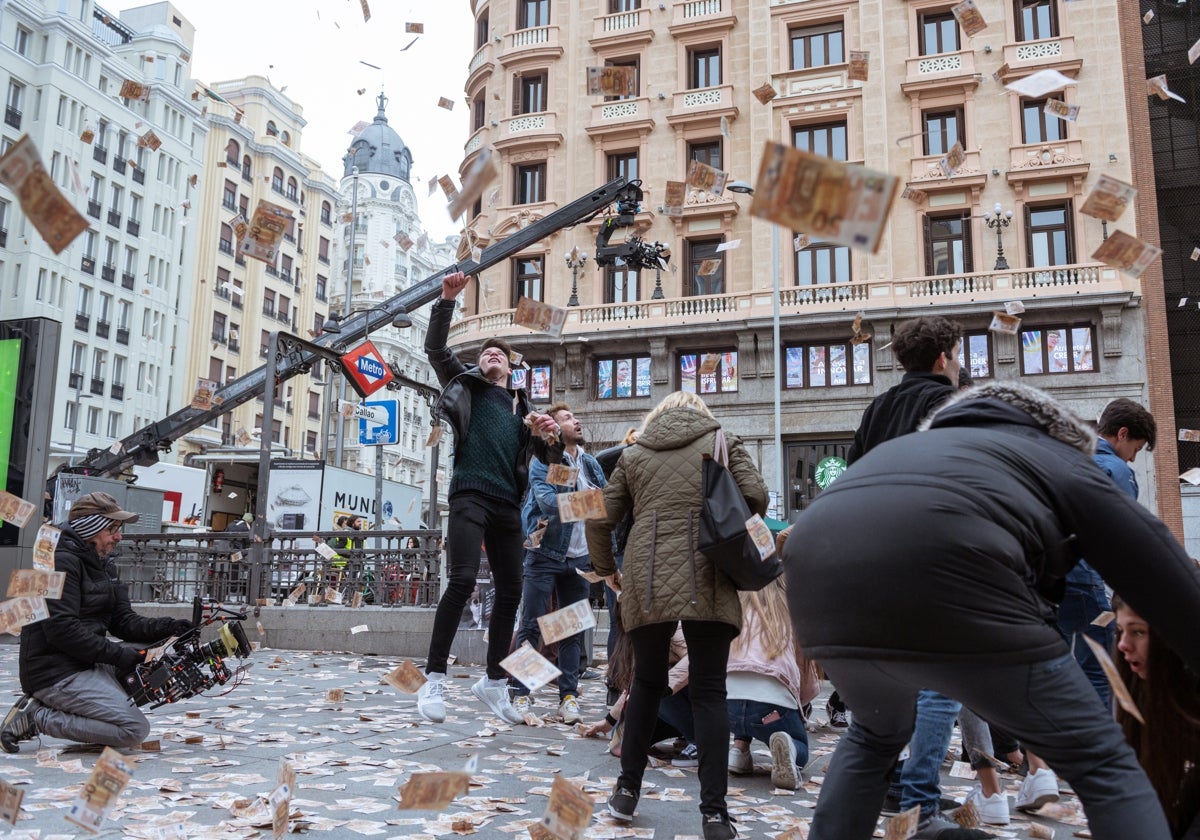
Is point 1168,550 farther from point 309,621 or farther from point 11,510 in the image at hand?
point 309,621

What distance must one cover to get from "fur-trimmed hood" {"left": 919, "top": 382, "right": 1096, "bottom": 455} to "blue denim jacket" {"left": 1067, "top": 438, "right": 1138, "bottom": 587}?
257 centimetres

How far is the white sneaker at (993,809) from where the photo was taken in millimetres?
4215

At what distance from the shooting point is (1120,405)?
208 inches

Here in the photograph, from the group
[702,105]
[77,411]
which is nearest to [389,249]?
[77,411]

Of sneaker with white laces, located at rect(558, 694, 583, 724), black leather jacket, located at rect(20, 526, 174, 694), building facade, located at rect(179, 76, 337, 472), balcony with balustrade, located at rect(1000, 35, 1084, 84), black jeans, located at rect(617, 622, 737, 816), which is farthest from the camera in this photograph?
building facade, located at rect(179, 76, 337, 472)

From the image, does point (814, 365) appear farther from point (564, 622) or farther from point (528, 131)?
point (564, 622)

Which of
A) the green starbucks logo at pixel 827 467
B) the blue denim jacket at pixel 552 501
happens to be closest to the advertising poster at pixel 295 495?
the green starbucks logo at pixel 827 467

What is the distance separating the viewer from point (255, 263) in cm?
6047

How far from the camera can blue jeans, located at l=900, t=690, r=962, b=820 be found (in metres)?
3.94

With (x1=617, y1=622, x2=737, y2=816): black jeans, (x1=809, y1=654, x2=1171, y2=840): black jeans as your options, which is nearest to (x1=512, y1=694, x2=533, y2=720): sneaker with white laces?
(x1=617, y1=622, x2=737, y2=816): black jeans

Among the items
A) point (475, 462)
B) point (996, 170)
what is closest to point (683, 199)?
point (996, 170)

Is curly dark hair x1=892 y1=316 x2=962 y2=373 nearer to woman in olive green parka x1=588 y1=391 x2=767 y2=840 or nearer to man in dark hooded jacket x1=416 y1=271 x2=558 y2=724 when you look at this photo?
woman in olive green parka x1=588 y1=391 x2=767 y2=840

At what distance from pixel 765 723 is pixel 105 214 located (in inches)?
A: 2151

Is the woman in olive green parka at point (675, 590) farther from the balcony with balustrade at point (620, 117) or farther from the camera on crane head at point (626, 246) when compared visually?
the balcony with balustrade at point (620, 117)
